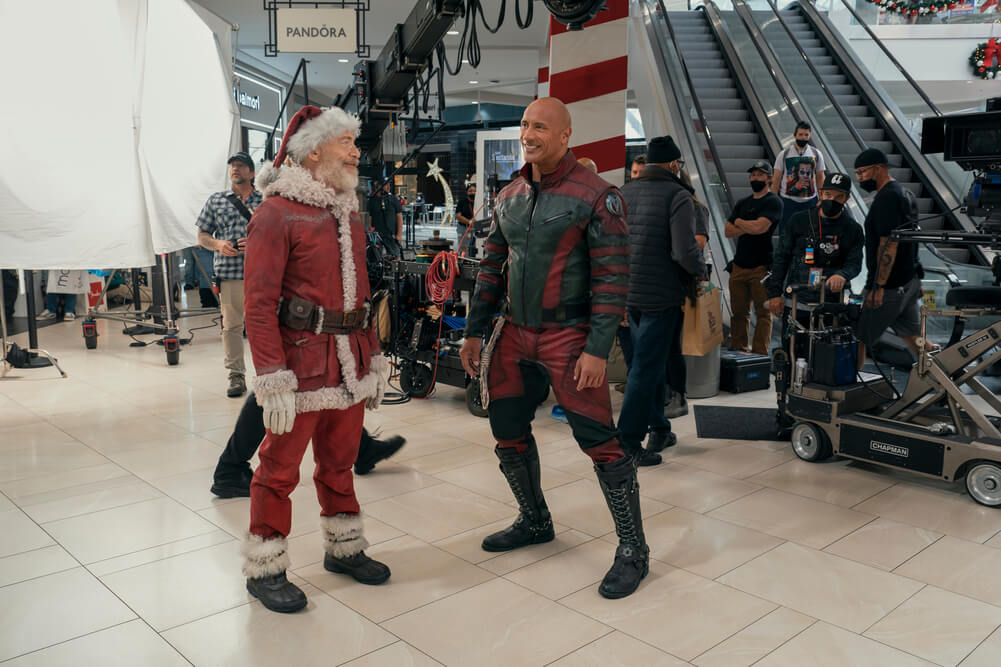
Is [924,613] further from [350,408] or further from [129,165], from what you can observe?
[129,165]

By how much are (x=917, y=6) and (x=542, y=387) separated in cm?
1439

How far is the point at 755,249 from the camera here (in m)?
6.83

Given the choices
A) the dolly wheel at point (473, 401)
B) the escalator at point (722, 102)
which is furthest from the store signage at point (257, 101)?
the dolly wheel at point (473, 401)

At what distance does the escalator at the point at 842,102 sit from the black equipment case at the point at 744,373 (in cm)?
270

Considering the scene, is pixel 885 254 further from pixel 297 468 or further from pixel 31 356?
pixel 31 356

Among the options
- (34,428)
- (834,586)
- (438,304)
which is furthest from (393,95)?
(834,586)

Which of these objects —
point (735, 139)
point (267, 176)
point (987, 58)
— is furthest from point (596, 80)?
point (987, 58)

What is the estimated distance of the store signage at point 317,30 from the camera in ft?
23.4

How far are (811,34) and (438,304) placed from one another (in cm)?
853

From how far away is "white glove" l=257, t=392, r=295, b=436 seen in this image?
247 cm

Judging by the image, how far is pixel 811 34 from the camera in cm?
1129

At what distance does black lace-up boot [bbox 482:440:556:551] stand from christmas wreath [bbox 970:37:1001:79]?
47.7 feet

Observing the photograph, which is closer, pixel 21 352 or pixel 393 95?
pixel 393 95

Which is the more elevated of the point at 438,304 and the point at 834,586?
the point at 438,304
